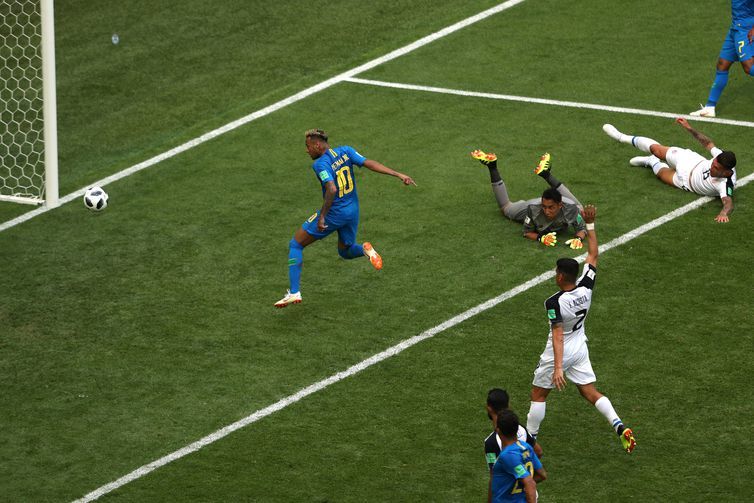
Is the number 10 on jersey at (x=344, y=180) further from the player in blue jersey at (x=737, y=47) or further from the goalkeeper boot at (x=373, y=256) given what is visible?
the player in blue jersey at (x=737, y=47)

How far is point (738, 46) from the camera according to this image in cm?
1792

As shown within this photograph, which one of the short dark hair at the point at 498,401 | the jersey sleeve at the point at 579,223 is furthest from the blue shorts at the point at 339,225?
the short dark hair at the point at 498,401

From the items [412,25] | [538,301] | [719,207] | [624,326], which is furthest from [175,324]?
[412,25]

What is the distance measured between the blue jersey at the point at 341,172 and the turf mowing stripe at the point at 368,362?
65.9 inches

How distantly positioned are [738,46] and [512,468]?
10535 mm

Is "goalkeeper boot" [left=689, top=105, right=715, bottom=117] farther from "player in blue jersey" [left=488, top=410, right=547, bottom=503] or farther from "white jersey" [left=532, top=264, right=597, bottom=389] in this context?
"player in blue jersey" [left=488, top=410, right=547, bottom=503]

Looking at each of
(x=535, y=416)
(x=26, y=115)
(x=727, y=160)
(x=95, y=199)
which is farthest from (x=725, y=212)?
(x=26, y=115)

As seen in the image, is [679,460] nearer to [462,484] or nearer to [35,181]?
[462,484]

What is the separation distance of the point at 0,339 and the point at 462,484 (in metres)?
5.84

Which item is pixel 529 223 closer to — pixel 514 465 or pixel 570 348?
pixel 570 348

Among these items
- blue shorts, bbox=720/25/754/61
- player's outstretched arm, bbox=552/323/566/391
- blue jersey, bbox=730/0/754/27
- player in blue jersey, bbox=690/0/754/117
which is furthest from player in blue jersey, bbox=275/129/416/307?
blue jersey, bbox=730/0/754/27

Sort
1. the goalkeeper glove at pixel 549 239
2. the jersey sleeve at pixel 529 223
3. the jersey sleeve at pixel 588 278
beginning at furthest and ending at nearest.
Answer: the jersey sleeve at pixel 529 223, the goalkeeper glove at pixel 549 239, the jersey sleeve at pixel 588 278

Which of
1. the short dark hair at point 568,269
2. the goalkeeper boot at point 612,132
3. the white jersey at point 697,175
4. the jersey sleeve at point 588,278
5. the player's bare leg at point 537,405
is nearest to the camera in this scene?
the short dark hair at point 568,269

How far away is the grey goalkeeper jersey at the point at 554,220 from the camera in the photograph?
606 inches
